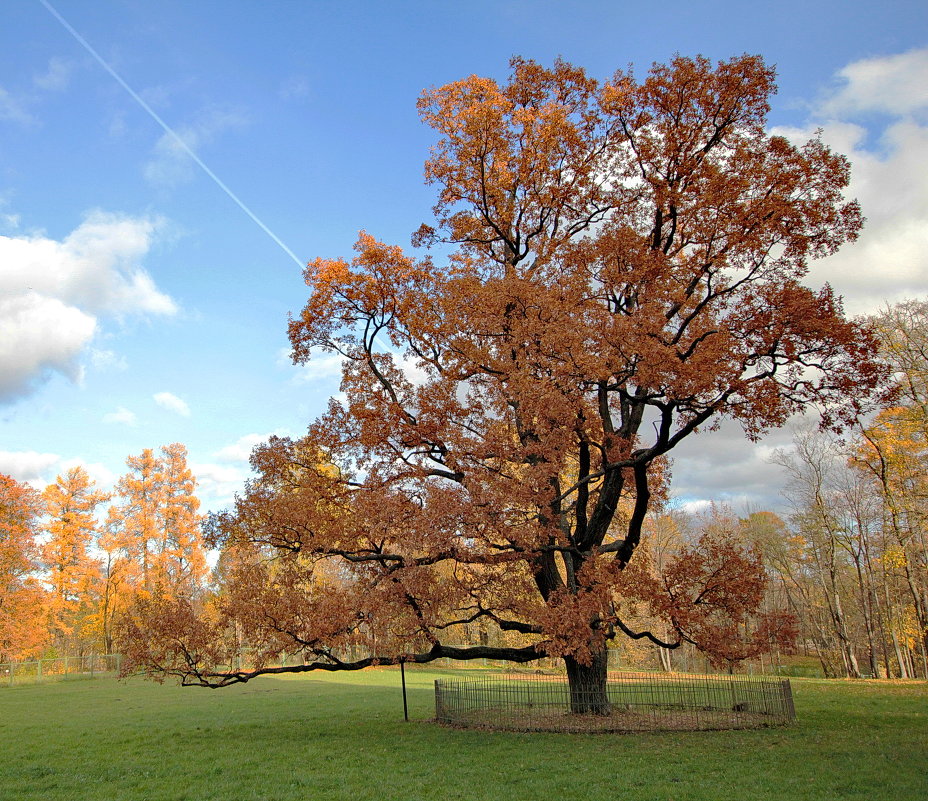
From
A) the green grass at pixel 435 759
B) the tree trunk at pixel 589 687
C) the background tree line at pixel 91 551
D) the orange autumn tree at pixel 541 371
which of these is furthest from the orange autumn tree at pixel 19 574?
the tree trunk at pixel 589 687

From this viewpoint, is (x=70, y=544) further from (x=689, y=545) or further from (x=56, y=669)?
(x=689, y=545)

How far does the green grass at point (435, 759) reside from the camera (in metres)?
8.73

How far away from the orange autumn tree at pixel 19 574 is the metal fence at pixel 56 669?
722 millimetres

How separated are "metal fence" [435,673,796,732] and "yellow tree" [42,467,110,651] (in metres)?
28.3

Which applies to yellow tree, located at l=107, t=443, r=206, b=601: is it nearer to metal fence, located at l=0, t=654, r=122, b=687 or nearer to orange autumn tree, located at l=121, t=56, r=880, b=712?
metal fence, located at l=0, t=654, r=122, b=687

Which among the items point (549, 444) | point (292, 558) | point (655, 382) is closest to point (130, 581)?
point (292, 558)

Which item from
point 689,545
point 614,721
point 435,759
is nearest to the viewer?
point 435,759

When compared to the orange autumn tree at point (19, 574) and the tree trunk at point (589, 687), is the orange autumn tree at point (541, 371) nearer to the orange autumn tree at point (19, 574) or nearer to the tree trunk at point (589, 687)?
the tree trunk at point (589, 687)

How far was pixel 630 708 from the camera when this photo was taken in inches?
631

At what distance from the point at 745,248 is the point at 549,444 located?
5777 mm

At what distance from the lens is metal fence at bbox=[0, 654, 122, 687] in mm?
32656

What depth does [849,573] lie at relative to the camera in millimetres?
37219

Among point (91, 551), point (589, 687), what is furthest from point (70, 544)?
point (589, 687)

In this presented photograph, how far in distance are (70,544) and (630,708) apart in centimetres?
3294
